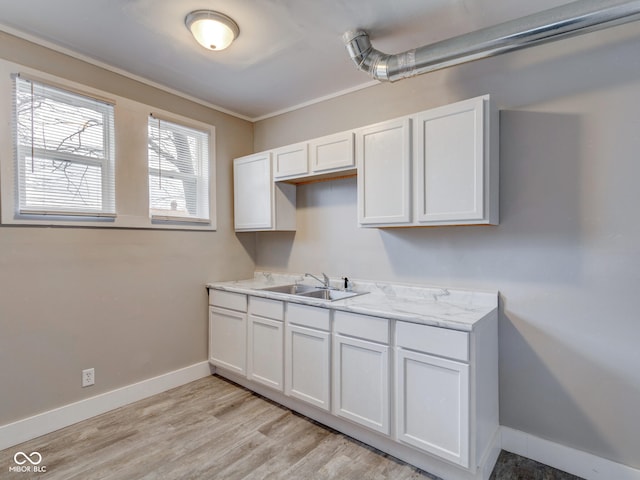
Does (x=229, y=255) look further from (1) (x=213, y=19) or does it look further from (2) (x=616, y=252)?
(2) (x=616, y=252)

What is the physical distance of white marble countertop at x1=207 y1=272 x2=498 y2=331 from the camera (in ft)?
6.12

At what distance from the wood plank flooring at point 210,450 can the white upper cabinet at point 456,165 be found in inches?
60.5

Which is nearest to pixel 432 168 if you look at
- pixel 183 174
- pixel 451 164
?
pixel 451 164

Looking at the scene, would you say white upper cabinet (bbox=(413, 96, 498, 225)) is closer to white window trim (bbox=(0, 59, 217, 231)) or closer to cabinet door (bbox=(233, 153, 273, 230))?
cabinet door (bbox=(233, 153, 273, 230))

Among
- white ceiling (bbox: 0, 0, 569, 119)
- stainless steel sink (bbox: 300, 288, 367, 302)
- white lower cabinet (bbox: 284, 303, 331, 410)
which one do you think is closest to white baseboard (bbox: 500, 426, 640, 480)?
white lower cabinet (bbox: 284, 303, 331, 410)

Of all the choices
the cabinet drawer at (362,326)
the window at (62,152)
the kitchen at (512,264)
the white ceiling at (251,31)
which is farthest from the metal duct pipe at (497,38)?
the window at (62,152)

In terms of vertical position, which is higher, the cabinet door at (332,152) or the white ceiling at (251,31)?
the white ceiling at (251,31)

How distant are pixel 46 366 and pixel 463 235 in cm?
304

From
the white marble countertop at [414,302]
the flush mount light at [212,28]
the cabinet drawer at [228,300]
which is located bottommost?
the cabinet drawer at [228,300]

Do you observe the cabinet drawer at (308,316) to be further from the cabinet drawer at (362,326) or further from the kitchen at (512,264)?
the kitchen at (512,264)

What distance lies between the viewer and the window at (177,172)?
9.51 feet

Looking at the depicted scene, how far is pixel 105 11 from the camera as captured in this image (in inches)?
76.2

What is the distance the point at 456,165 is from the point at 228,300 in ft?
7.26

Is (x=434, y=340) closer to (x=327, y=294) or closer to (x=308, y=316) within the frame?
(x=308, y=316)
